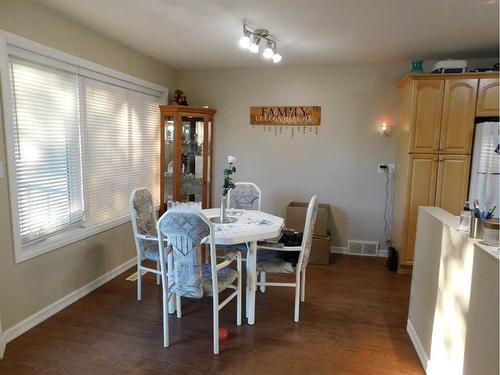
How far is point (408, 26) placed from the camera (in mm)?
2777

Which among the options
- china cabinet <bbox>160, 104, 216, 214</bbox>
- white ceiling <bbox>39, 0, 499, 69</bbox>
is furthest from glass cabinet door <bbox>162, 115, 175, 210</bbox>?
white ceiling <bbox>39, 0, 499, 69</bbox>

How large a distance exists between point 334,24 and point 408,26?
2.12ft

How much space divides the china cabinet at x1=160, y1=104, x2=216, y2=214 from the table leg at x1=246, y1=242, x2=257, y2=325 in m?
1.95

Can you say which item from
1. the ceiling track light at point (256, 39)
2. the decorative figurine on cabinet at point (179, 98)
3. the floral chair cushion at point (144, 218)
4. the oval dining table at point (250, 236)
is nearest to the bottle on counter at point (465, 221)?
the oval dining table at point (250, 236)

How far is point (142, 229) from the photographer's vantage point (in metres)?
2.96

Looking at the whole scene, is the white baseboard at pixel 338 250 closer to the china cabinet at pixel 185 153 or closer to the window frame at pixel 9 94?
the china cabinet at pixel 185 153

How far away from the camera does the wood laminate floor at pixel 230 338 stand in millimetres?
2090

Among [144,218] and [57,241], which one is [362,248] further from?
[57,241]

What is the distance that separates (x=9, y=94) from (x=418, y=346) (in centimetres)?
334

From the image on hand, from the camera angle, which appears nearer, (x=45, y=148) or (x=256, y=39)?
(x=45, y=148)

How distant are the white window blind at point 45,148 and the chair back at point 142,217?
1.85 feet

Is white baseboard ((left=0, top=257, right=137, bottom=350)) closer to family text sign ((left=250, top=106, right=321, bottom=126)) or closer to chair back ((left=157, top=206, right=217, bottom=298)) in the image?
chair back ((left=157, top=206, right=217, bottom=298))

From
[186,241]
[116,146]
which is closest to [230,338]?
[186,241]

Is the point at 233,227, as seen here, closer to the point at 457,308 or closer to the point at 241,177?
the point at 457,308
